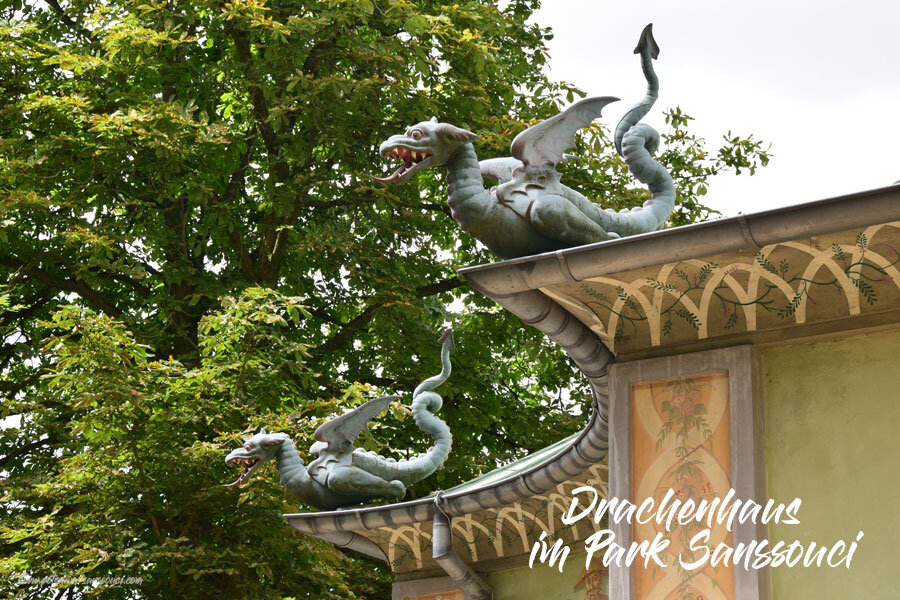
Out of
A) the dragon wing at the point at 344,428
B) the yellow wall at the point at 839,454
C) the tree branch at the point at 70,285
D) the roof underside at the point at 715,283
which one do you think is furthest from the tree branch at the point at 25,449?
the yellow wall at the point at 839,454

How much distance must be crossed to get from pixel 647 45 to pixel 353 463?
334 centimetres

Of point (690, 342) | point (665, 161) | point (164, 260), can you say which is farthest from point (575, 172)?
point (690, 342)

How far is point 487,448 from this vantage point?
14547 mm

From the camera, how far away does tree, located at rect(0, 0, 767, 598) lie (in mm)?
10984

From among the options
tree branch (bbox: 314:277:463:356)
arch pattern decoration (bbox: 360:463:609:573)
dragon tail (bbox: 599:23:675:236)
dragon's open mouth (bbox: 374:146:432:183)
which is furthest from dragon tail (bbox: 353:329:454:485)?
tree branch (bbox: 314:277:463:356)

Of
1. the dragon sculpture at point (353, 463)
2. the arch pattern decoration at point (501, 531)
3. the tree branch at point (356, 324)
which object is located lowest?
the arch pattern decoration at point (501, 531)

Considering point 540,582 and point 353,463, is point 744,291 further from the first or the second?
point 353,463

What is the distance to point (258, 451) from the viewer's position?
26.4ft

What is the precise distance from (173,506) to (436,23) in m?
5.87

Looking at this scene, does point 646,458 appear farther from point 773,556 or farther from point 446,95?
point 446,95

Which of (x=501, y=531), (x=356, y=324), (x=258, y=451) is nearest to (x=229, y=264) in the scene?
(x=356, y=324)

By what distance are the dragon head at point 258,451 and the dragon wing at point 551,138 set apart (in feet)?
11.1

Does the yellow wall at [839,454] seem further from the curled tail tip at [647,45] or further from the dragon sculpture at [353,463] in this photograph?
the dragon sculpture at [353,463]

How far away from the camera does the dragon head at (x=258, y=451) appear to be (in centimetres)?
795
